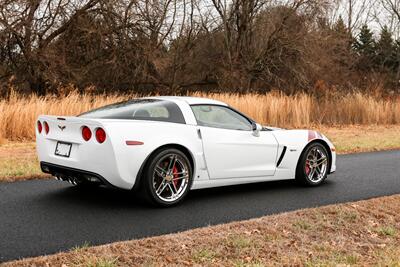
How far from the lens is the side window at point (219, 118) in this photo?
7152 millimetres

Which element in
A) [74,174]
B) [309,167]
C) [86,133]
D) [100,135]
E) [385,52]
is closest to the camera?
[100,135]

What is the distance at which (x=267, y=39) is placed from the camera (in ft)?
92.5

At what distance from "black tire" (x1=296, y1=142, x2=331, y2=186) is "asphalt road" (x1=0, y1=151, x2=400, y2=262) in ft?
0.46

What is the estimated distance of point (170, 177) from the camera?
→ 657 cm

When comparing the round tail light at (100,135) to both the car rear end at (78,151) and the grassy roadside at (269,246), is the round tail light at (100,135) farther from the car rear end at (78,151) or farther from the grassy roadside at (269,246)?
the grassy roadside at (269,246)

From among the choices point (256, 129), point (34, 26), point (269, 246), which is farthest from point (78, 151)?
point (34, 26)

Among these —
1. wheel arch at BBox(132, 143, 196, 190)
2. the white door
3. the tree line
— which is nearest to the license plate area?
wheel arch at BBox(132, 143, 196, 190)

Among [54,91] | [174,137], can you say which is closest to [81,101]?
[54,91]

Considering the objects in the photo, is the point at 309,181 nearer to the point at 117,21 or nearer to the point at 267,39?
the point at 117,21

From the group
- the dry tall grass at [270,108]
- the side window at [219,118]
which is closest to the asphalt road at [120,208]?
the side window at [219,118]

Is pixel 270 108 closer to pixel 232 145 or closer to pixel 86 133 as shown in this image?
pixel 232 145

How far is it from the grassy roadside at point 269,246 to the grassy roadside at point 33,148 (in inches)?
170

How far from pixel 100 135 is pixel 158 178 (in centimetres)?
88

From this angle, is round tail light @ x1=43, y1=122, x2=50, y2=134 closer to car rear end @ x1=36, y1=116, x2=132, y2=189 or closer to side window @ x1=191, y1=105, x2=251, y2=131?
car rear end @ x1=36, y1=116, x2=132, y2=189
